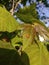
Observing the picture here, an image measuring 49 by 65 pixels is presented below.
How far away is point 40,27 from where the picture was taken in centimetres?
76

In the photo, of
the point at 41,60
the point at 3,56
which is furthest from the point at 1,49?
the point at 41,60

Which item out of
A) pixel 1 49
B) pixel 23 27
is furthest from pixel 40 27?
pixel 1 49

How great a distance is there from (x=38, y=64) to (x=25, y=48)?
0.06 metres

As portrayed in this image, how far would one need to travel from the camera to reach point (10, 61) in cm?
60

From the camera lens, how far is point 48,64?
2.21 ft

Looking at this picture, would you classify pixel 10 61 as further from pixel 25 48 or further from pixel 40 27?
pixel 40 27

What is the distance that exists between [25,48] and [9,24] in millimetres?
100

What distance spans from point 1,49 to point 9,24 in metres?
0.12

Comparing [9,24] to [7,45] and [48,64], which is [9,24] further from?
[48,64]

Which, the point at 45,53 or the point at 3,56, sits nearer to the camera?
the point at 3,56

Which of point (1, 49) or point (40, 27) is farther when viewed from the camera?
point (40, 27)

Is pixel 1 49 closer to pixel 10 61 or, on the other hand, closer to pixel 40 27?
pixel 10 61

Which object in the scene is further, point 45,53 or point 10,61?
point 45,53

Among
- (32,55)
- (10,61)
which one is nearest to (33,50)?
(32,55)
